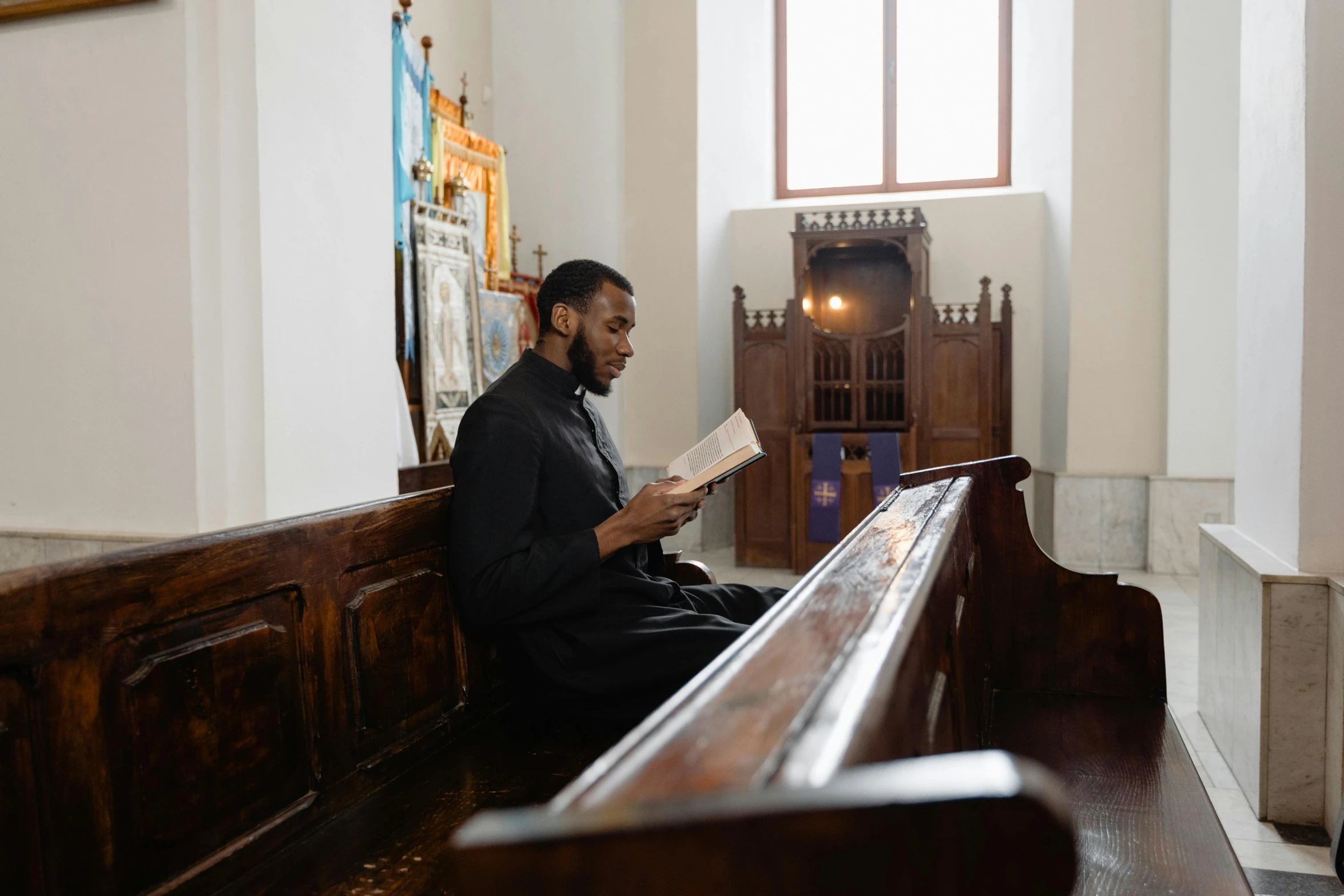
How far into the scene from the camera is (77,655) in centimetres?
139

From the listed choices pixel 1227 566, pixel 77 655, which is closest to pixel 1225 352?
pixel 1227 566

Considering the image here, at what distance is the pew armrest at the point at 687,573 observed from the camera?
2996mm

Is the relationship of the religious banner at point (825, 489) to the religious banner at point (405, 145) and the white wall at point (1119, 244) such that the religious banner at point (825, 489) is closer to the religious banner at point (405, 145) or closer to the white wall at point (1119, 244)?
the white wall at point (1119, 244)

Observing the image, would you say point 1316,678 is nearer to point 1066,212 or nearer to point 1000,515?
point 1000,515

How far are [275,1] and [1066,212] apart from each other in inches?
236

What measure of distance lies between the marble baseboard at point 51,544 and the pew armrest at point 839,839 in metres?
2.92

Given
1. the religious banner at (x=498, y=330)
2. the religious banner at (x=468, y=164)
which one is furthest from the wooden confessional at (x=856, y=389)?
the religious banner at (x=468, y=164)

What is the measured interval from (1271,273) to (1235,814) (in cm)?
164

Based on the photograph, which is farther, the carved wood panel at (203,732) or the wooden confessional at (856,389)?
the wooden confessional at (856,389)

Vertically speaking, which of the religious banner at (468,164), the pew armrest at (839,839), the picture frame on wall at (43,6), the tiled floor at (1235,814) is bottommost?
the tiled floor at (1235,814)

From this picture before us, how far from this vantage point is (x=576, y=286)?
255cm

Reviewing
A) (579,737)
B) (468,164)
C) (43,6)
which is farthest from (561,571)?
(468,164)

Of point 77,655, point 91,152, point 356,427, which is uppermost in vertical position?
point 91,152

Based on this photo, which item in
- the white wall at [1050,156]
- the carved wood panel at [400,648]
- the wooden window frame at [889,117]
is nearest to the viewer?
the carved wood panel at [400,648]
